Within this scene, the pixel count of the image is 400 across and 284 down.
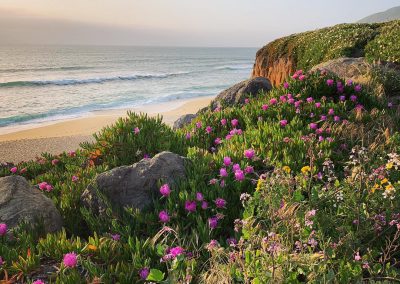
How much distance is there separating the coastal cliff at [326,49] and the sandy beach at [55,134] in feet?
20.6

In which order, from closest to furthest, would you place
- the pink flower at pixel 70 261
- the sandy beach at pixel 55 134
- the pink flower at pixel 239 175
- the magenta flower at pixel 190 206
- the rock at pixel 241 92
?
the pink flower at pixel 70 261
the magenta flower at pixel 190 206
the pink flower at pixel 239 175
the rock at pixel 241 92
the sandy beach at pixel 55 134

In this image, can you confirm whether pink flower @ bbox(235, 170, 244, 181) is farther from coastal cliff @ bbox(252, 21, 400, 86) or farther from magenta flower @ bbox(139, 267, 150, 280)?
coastal cliff @ bbox(252, 21, 400, 86)

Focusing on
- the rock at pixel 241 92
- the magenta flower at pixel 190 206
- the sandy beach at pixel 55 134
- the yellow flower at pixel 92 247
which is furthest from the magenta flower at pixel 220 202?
the sandy beach at pixel 55 134

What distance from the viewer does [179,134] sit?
262 inches

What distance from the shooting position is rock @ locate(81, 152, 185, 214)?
4.13 metres

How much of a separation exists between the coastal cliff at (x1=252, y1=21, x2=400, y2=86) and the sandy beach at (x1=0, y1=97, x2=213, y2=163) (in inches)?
247

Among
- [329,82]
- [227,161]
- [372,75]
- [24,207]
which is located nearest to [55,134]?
[329,82]

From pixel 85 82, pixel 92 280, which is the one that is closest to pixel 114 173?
pixel 92 280

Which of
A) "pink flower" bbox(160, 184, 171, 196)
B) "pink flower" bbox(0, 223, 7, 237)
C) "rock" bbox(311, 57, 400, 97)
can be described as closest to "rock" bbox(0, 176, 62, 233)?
"pink flower" bbox(0, 223, 7, 237)

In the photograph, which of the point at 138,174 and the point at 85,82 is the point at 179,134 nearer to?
the point at 138,174

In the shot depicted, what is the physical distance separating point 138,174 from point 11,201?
136cm

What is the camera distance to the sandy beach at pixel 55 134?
51.9ft

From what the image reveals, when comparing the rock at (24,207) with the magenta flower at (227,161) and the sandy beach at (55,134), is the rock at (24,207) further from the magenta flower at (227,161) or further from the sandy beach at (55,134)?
the sandy beach at (55,134)

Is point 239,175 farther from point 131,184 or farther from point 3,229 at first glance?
point 3,229
